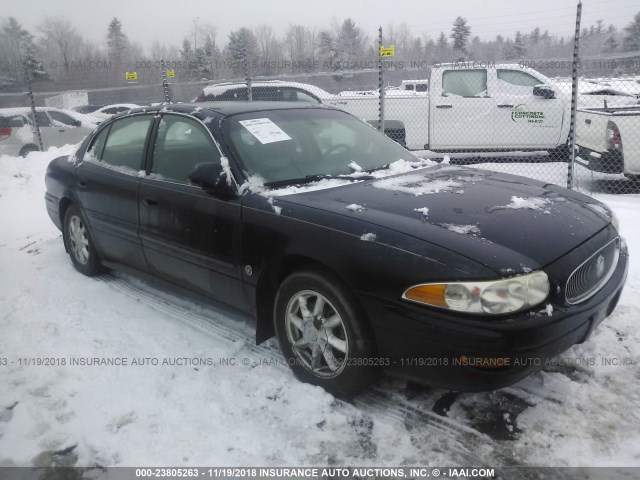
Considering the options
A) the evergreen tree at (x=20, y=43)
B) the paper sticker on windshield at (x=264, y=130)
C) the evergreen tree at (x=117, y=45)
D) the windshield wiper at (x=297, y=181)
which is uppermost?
the evergreen tree at (x=117, y=45)

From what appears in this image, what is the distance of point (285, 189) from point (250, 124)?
0.66m

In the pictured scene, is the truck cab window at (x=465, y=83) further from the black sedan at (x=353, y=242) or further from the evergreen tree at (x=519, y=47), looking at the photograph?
the evergreen tree at (x=519, y=47)

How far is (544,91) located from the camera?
8.42 metres

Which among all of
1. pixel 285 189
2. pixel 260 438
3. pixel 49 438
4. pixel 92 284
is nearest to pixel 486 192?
pixel 285 189

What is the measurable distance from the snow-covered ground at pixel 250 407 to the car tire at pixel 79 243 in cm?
86

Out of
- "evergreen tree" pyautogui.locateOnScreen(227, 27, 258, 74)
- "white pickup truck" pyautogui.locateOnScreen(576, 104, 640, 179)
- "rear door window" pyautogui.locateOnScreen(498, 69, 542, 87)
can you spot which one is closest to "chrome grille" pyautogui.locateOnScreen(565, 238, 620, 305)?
"white pickup truck" pyautogui.locateOnScreen(576, 104, 640, 179)

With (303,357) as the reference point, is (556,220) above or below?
above

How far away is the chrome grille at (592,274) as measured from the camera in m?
2.41

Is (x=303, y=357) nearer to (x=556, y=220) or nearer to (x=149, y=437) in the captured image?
(x=149, y=437)

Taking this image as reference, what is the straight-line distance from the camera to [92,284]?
14.5 ft

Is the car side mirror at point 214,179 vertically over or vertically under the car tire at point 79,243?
over

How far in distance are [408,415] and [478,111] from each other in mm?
7231

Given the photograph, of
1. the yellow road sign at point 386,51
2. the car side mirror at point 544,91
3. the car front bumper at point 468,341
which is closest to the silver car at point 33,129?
the yellow road sign at point 386,51

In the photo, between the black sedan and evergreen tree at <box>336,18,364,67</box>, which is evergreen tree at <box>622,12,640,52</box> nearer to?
evergreen tree at <box>336,18,364,67</box>
